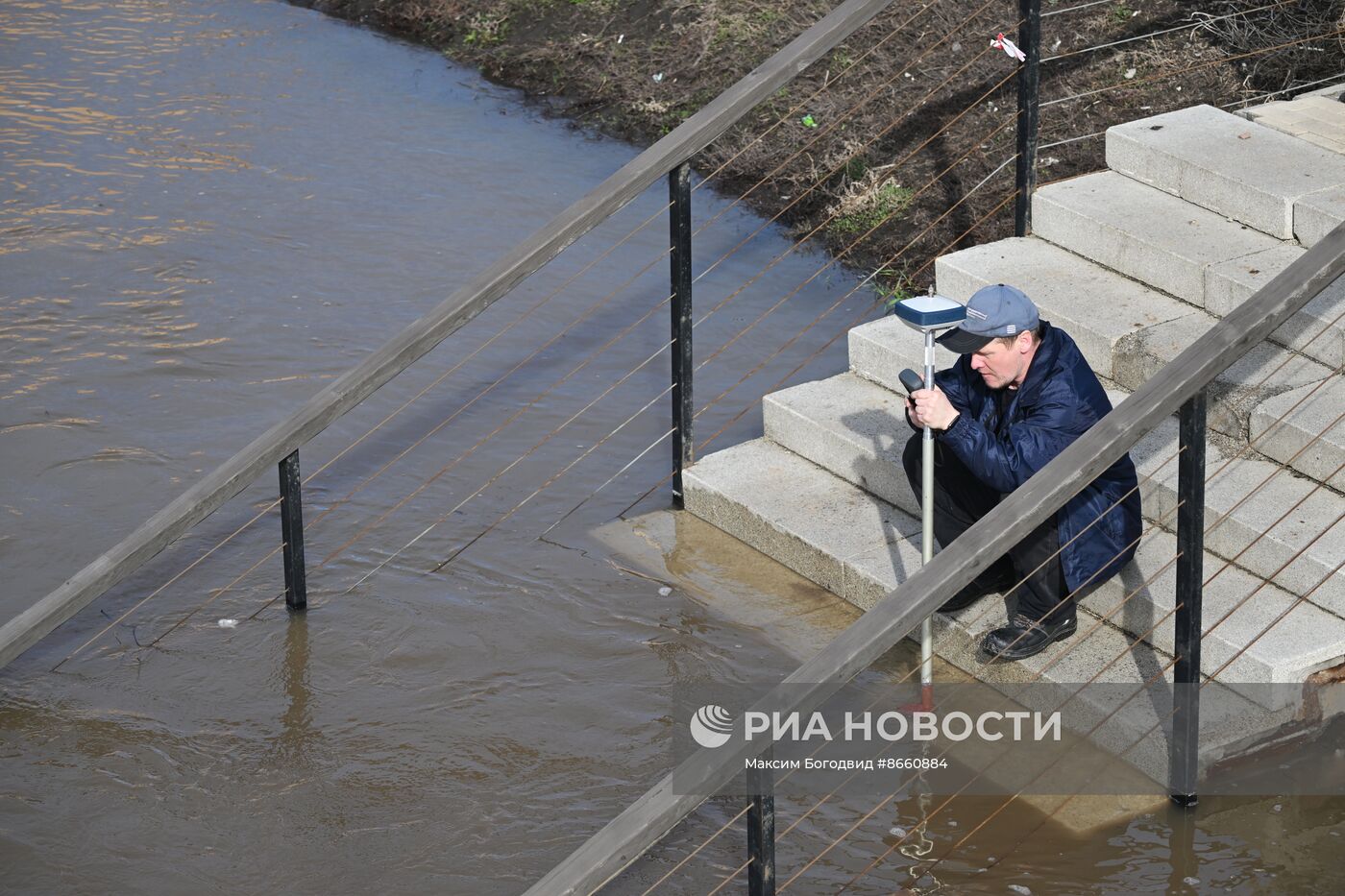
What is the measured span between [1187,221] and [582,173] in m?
4.22

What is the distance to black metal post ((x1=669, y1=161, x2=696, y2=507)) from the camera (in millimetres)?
6168

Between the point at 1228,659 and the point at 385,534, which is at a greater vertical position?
the point at 1228,659

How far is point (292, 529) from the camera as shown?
19.1 ft

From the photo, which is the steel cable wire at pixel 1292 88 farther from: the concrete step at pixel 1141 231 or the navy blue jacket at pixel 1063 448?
the navy blue jacket at pixel 1063 448

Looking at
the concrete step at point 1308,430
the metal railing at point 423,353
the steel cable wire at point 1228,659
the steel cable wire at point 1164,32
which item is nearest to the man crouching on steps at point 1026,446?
the steel cable wire at point 1228,659

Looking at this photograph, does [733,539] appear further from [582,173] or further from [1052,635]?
[582,173]

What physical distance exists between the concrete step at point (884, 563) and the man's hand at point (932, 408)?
0.69 metres

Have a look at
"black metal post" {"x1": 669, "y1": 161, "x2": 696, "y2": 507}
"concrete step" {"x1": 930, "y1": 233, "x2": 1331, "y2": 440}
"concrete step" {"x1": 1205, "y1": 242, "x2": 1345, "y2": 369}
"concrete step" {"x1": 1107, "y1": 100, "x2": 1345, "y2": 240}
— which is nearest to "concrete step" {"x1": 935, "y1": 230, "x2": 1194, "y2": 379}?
"concrete step" {"x1": 930, "y1": 233, "x2": 1331, "y2": 440}

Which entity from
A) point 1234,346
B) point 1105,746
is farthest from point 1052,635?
point 1234,346

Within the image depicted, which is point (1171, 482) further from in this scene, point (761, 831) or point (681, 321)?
point (761, 831)

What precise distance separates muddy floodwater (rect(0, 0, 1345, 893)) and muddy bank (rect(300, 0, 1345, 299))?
39 cm

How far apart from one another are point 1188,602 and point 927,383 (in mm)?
966

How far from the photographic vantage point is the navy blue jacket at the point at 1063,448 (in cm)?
500

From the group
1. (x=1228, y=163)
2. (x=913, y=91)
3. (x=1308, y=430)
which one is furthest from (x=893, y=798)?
(x=913, y=91)
